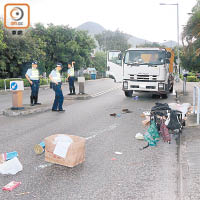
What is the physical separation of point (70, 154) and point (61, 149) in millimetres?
173

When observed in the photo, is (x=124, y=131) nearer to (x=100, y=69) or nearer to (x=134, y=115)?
(x=134, y=115)

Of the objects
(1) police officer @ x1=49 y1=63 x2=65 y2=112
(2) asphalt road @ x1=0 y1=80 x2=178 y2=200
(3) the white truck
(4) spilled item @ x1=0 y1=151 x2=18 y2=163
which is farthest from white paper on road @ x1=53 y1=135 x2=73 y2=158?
(3) the white truck

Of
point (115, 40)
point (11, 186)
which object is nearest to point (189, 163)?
point (11, 186)

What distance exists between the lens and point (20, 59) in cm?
3344

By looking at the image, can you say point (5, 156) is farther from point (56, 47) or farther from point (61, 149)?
point (56, 47)

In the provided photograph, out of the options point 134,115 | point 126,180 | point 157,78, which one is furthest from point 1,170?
point 157,78

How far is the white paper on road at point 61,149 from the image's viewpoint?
5324mm

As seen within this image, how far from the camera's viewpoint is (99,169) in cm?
541

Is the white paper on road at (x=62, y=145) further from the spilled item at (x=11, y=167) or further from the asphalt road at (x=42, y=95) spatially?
the asphalt road at (x=42, y=95)

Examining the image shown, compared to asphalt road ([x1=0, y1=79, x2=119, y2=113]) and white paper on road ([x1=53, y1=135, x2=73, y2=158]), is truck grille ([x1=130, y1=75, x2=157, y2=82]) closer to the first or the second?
asphalt road ([x1=0, y1=79, x2=119, y2=113])

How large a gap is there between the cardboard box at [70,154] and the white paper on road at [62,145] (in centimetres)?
5

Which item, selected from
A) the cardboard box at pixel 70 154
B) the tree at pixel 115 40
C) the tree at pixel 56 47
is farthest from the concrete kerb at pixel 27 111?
the tree at pixel 115 40

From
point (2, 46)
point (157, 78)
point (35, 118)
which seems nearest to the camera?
point (35, 118)

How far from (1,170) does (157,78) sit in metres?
11.9
